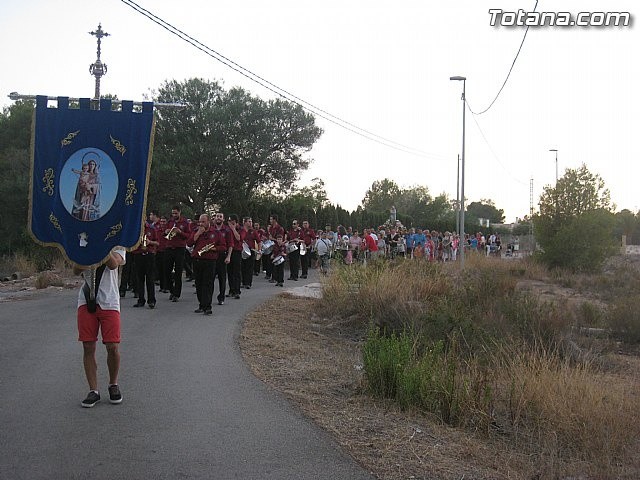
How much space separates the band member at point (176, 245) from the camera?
48.6 feet

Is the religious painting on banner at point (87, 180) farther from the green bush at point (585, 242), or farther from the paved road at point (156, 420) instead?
the green bush at point (585, 242)

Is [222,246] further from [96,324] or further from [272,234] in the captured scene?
[272,234]

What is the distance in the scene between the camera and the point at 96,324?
668 cm

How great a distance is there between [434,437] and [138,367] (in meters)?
3.88

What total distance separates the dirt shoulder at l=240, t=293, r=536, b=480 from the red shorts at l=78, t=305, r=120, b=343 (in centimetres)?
192

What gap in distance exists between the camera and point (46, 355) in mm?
8984

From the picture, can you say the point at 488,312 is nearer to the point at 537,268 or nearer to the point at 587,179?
the point at 537,268

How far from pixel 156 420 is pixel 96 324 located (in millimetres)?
1120

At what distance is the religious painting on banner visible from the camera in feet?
22.2

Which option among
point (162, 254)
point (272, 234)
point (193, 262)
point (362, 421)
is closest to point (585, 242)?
point (272, 234)

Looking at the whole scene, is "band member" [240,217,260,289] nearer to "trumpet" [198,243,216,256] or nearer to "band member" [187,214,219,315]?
"band member" [187,214,219,315]

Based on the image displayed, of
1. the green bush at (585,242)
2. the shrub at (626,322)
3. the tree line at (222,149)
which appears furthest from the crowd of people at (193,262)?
the tree line at (222,149)

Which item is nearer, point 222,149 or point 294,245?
point 294,245

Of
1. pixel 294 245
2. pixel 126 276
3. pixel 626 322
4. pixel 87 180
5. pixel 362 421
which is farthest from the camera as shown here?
pixel 294 245
